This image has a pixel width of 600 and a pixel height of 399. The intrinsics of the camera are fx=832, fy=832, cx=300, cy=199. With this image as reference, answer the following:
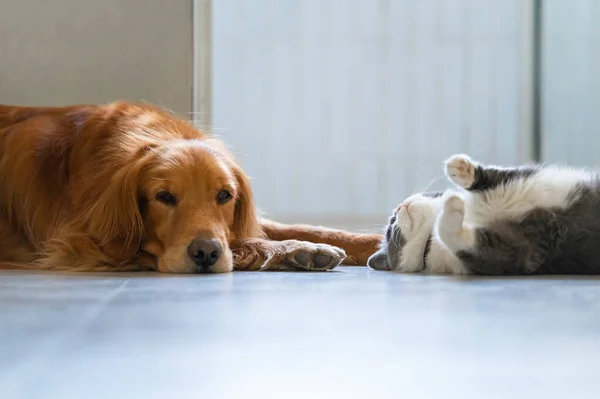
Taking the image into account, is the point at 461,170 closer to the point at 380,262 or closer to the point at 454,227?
the point at 454,227

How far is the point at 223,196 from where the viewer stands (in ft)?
7.89

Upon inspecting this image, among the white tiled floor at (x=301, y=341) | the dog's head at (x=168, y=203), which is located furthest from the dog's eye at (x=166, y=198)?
the white tiled floor at (x=301, y=341)

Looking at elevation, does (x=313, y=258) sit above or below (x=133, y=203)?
below

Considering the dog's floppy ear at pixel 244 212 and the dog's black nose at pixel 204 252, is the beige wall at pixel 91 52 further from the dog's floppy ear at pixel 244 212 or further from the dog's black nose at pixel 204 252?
the dog's black nose at pixel 204 252

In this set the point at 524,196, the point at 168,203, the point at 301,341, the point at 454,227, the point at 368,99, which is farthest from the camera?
the point at 368,99

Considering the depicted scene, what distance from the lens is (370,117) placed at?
399cm

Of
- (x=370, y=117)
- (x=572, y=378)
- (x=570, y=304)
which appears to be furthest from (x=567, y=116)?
(x=572, y=378)

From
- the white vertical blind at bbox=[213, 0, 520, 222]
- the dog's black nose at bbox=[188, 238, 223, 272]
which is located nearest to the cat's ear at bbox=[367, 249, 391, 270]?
the dog's black nose at bbox=[188, 238, 223, 272]

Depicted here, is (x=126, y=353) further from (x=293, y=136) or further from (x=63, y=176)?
(x=293, y=136)

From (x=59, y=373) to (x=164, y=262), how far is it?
4.44 ft

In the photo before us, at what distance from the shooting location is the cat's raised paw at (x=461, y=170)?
2068 mm

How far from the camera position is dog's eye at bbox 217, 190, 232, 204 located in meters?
2.39

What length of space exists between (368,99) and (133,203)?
6.16 ft

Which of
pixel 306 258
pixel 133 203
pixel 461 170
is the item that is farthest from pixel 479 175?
pixel 133 203
